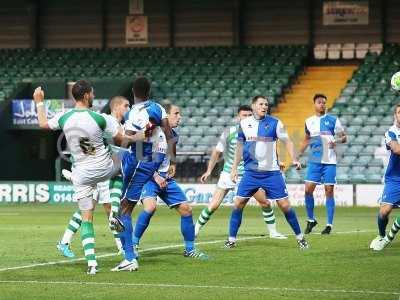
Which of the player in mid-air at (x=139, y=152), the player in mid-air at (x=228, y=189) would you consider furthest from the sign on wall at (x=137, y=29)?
the player in mid-air at (x=139, y=152)

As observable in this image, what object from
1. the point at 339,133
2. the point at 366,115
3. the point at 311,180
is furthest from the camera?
the point at 366,115

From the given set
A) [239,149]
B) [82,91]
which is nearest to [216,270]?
[82,91]

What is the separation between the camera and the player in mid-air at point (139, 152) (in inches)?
556

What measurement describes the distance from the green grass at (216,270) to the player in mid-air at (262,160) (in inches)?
25.7

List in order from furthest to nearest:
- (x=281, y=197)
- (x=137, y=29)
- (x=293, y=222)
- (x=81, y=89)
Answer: (x=137, y=29) → (x=281, y=197) → (x=293, y=222) → (x=81, y=89)

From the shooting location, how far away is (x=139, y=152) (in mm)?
14477

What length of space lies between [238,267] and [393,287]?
2678 millimetres

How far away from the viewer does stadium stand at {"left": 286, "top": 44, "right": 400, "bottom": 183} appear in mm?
33250

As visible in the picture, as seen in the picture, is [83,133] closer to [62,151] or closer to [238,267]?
[238,267]

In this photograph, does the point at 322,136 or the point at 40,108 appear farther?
Result: the point at 322,136

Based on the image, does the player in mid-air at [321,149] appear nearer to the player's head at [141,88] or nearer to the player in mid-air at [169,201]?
the player in mid-air at [169,201]

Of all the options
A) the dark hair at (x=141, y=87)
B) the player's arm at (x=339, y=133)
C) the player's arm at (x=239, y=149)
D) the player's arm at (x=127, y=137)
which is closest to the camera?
the player's arm at (x=127, y=137)

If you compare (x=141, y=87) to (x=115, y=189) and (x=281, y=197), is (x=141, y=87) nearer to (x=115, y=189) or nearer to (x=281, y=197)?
(x=115, y=189)

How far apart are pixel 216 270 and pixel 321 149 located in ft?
26.6
